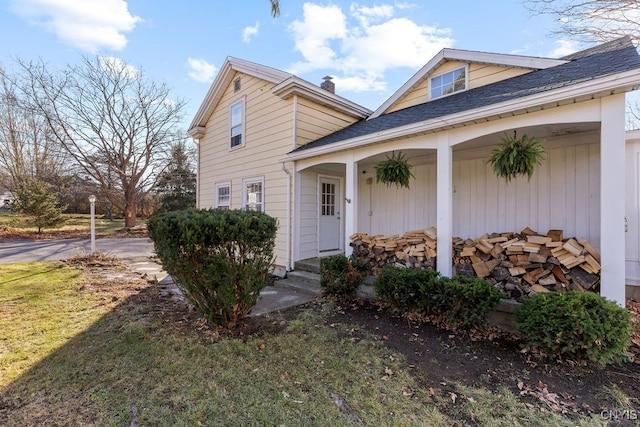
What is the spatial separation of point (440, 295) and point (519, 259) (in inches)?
47.1

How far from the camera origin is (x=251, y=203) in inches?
325

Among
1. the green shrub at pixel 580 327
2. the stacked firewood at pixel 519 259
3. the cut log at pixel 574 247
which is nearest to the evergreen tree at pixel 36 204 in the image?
the stacked firewood at pixel 519 259

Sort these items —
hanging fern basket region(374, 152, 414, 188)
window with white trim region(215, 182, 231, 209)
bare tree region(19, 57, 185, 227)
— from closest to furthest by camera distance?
hanging fern basket region(374, 152, 414, 188) → window with white trim region(215, 182, 231, 209) → bare tree region(19, 57, 185, 227)

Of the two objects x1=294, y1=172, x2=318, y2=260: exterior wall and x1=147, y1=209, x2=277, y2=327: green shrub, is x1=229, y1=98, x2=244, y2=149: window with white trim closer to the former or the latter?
x1=294, y1=172, x2=318, y2=260: exterior wall

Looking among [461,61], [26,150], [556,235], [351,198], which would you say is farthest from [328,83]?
[26,150]

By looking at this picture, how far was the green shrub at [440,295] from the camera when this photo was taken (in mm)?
3553

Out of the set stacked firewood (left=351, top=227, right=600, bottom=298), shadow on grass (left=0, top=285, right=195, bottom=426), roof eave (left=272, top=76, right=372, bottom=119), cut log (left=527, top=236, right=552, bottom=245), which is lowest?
shadow on grass (left=0, top=285, right=195, bottom=426)

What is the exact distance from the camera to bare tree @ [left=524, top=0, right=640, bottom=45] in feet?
22.4

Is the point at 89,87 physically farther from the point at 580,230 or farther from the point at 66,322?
the point at 580,230

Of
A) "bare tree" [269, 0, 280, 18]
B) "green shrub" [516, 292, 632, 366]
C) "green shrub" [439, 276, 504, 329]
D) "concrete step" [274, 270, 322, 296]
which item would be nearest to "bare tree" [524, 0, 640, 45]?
"bare tree" [269, 0, 280, 18]

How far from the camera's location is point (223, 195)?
949 cm

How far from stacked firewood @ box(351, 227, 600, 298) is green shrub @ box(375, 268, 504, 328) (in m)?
0.50

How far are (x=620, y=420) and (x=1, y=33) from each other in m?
14.1

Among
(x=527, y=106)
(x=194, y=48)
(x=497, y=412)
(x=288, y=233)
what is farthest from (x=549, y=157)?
(x=194, y=48)
